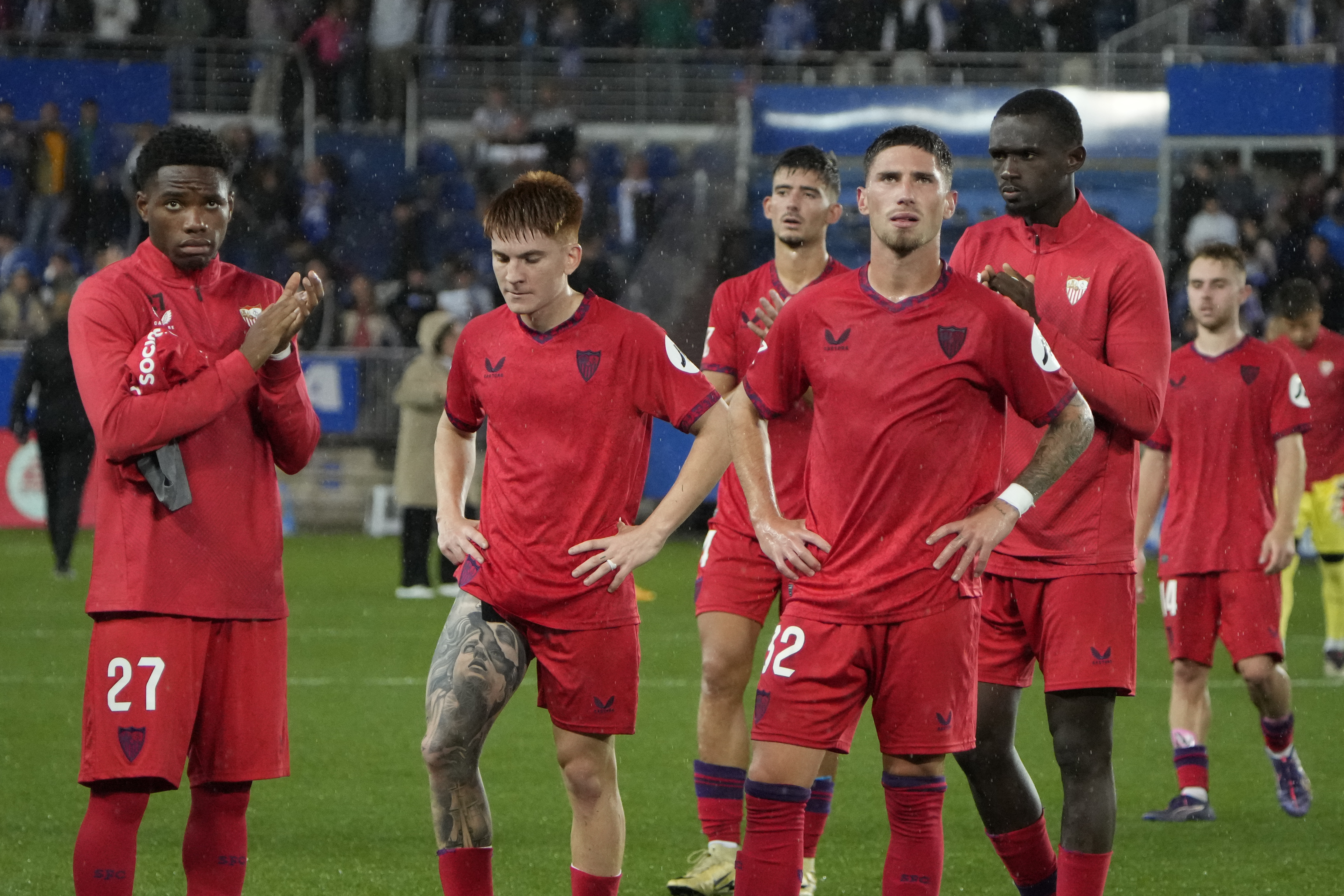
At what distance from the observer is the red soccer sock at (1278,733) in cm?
651

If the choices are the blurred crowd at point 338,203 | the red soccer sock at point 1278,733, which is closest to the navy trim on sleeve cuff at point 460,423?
the red soccer sock at point 1278,733

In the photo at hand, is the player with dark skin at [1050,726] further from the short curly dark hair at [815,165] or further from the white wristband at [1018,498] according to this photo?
the short curly dark hair at [815,165]

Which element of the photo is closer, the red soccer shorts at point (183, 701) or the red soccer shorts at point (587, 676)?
the red soccer shorts at point (183, 701)

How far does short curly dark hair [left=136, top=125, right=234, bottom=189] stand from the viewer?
4113 mm

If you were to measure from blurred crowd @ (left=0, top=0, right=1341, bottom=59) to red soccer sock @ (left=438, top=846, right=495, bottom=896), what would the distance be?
1918 centimetres

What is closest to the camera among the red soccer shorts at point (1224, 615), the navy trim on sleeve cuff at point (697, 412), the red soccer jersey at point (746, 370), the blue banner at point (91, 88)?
the navy trim on sleeve cuff at point (697, 412)

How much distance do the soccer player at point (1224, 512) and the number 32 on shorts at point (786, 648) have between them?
2.66 metres

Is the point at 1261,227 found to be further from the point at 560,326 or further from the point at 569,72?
the point at 560,326

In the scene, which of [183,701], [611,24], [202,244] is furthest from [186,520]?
[611,24]

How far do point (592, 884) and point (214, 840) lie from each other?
3.14 feet

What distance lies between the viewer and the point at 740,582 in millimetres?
5516

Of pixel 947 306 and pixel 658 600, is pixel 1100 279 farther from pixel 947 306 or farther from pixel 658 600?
pixel 658 600

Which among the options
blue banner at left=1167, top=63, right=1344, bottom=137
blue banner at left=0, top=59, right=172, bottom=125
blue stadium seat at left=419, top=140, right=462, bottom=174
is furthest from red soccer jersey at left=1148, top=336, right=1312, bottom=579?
blue banner at left=0, top=59, right=172, bottom=125

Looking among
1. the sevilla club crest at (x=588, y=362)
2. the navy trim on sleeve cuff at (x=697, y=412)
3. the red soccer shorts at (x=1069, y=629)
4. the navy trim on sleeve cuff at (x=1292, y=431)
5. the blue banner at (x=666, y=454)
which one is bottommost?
the blue banner at (x=666, y=454)
